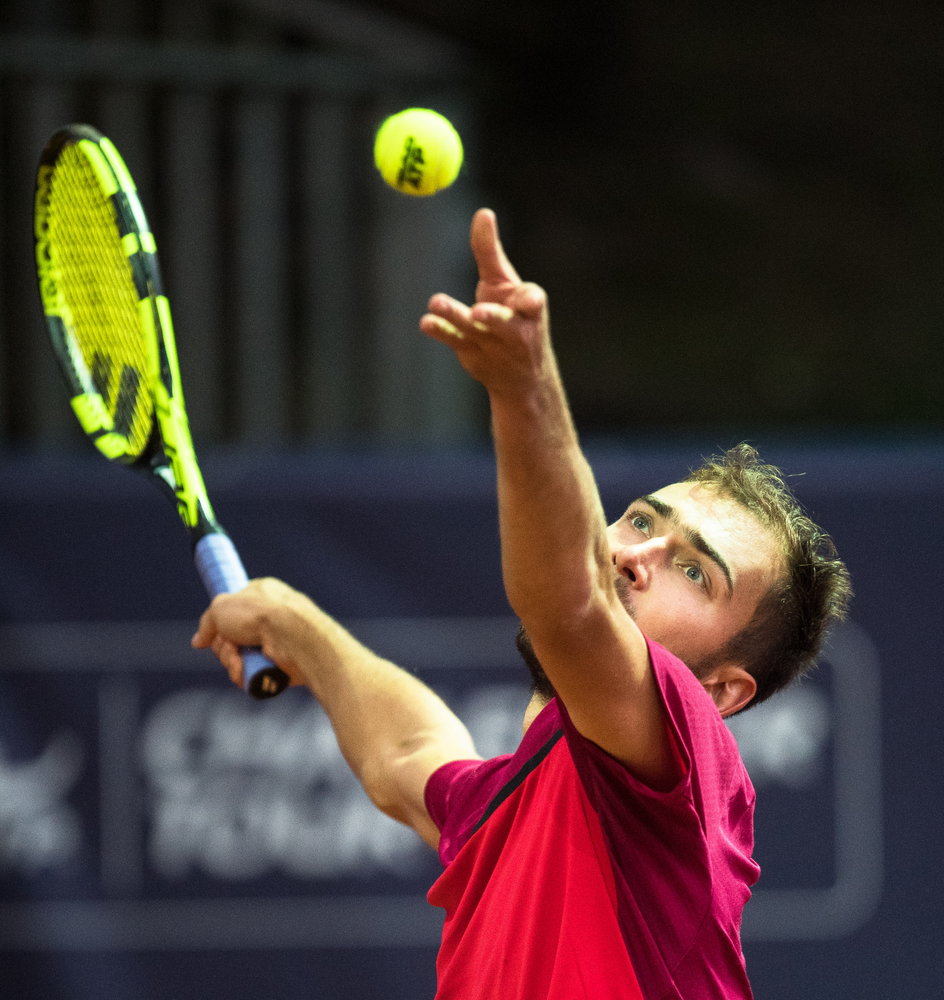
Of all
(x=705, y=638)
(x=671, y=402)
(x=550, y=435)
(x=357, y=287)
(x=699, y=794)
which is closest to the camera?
(x=550, y=435)

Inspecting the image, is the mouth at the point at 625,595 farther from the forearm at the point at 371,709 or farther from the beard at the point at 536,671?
the forearm at the point at 371,709

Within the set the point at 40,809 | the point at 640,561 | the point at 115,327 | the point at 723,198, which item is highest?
the point at 723,198

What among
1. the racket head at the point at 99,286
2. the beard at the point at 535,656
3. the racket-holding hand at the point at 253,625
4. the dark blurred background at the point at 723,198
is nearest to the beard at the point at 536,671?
the beard at the point at 535,656

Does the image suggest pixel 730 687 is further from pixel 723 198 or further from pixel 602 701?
pixel 723 198

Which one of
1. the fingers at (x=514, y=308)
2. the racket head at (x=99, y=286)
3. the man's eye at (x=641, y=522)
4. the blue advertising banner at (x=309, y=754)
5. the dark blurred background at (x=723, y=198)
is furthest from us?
the dark blurred background at (x=723, y=198)

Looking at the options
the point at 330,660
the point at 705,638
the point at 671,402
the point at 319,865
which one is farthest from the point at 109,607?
the point at 671,402

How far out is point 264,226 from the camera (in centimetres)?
606

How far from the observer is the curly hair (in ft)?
8.75

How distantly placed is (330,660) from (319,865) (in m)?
1.43

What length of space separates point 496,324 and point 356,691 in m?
1.52

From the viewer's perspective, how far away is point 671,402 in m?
9.30

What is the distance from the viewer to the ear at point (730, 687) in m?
2.65

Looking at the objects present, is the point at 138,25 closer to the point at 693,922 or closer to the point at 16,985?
the point at 16,985

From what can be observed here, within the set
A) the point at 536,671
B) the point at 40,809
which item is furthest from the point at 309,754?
the point at 536,671
